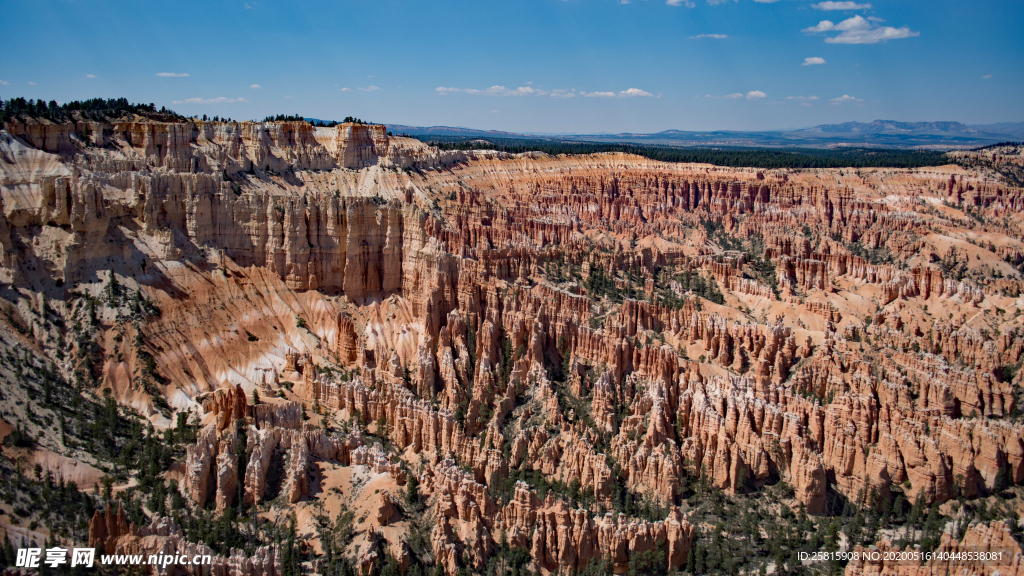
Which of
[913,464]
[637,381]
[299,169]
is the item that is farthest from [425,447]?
[299,169]

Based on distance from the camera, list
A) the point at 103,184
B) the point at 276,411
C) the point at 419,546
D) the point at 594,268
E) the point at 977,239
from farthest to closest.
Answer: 1. the point at 977,239
2. the point at 594,268
3. the point at 103,184
4. the point at 276,411
5. the point at 419,546

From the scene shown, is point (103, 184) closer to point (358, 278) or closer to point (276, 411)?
point (358, 278)

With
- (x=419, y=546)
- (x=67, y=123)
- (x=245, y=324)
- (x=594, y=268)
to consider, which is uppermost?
(x=67, y=123)

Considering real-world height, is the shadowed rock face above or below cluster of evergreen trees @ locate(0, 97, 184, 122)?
below

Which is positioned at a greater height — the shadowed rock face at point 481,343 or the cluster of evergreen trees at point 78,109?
the cluster of evergreen trees at point 78,109

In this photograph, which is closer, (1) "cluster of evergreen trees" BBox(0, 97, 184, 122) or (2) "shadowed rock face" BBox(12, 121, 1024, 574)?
(2) "shadowed rock face" BBox(12, 121, 1024, 574)

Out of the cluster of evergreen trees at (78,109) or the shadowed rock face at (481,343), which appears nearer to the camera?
the shadowed rock face at (481,343)

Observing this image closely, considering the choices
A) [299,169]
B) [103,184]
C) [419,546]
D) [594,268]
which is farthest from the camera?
[299,169]

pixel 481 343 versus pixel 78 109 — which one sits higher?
pixel 78 109
